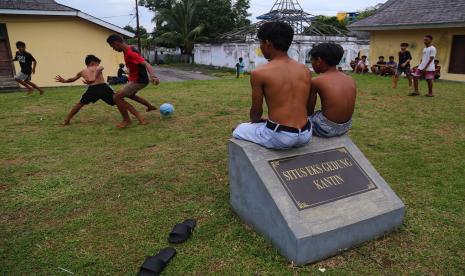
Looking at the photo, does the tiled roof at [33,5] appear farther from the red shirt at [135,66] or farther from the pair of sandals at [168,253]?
the pair of sandals at [168,253]

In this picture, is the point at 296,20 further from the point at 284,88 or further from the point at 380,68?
the point at 284,88

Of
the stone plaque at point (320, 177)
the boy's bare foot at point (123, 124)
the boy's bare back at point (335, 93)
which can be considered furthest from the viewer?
the boy's bare foot at point (123, 124)

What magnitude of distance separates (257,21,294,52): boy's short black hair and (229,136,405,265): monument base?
885mm

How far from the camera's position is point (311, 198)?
113 inches

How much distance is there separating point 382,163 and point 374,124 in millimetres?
2260

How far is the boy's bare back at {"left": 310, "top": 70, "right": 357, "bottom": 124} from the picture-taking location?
11.0ft

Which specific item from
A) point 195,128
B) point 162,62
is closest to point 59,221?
point 195,128

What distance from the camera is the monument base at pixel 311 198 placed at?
8.85 feet

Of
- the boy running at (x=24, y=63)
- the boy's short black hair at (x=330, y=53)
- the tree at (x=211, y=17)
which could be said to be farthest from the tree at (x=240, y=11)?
the boy's short black hair at (x=330, y=53)

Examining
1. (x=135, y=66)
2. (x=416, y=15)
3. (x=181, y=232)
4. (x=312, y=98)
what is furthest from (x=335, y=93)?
(x=416, y=15)

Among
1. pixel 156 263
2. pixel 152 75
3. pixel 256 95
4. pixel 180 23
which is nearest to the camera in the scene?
pixel 156 263

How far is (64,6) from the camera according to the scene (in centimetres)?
1675

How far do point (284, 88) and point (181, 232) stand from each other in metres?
1.46

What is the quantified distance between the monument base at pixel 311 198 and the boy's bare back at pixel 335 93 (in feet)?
0.92
